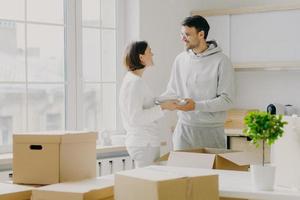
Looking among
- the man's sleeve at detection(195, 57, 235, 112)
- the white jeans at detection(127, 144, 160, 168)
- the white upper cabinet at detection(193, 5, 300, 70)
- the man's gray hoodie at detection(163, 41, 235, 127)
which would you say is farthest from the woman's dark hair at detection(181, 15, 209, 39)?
Result: the white upper cabinet at detection(193, 5, 300, 70)

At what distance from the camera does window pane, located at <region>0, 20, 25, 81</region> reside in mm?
4148

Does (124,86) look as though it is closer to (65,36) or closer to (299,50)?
(65,36)

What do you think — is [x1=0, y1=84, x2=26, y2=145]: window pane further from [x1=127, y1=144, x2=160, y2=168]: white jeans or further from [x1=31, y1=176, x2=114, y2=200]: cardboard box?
[x1=31, y1=176, x2=114, y2=200]: cardboard box

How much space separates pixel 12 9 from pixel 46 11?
365 millimetres

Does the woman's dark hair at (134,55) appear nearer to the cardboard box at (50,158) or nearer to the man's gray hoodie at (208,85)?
the man's gray hoodie at (208,85)

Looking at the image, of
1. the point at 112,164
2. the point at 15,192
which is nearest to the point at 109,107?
the point at 112,164

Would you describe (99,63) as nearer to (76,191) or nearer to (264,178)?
(76,191)

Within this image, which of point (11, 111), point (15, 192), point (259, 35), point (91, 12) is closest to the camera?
point (15, 192)

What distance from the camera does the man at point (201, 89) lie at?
3.60 metres

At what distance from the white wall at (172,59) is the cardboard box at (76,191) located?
2.84 meters

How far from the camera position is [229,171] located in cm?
271

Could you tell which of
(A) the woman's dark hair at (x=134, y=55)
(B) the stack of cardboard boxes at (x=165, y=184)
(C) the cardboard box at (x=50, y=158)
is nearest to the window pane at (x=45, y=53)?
(A) the woman's dark hair at (x=134, y=55)

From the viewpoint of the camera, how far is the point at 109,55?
5.11 m

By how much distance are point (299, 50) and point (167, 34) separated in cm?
123
